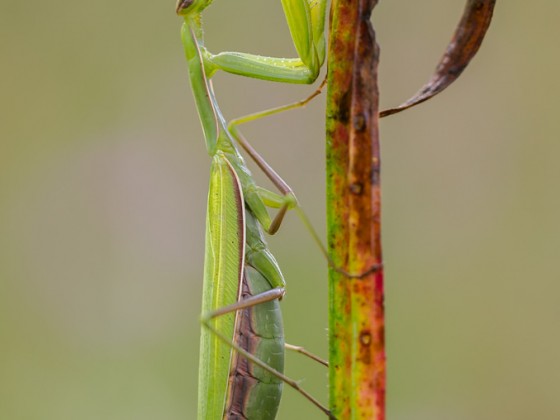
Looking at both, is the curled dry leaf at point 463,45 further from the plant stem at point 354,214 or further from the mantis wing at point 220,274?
the mantis wing at point 220,274

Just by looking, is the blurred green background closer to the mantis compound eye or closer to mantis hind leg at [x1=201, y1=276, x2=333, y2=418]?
mantis hind leg at [x1=201, y1=276, x2=333, y2=418]

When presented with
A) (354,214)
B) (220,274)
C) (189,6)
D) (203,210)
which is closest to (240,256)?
(220,274)

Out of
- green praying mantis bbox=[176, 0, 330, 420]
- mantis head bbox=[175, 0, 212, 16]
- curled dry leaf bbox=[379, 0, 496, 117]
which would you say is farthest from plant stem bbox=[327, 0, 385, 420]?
mantis head bbox=[175, 0, 212, 16]

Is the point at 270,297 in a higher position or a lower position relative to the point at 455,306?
higher

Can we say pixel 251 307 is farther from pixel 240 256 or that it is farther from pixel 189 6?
pixel 189 6

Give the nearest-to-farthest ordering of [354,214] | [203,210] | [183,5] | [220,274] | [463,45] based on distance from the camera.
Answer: [354,214], [463,45], [220,274], [183,5], [203,210]

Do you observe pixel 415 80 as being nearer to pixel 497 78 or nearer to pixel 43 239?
pixel 497 78

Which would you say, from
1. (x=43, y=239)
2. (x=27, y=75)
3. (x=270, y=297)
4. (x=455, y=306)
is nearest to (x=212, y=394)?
(x=270, y=297)
